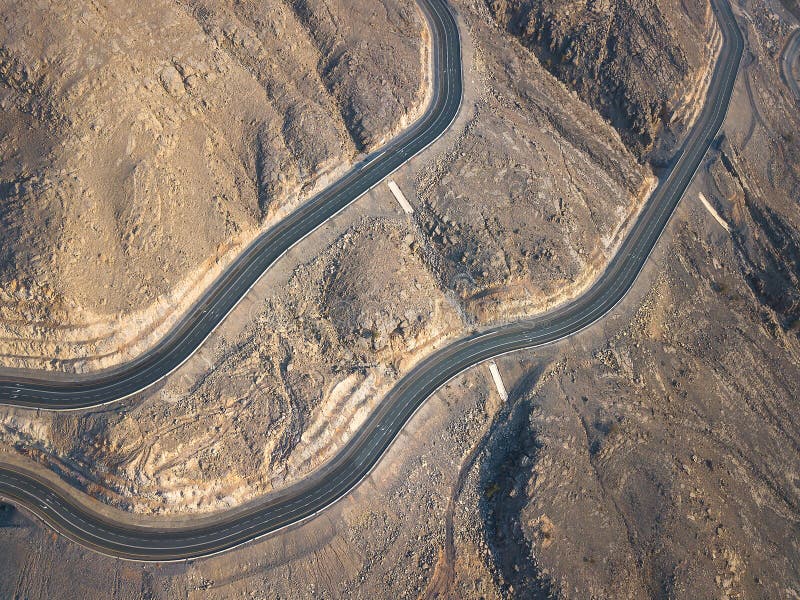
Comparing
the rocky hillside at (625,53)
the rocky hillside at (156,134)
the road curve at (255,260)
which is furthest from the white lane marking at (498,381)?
the rocky hillside at (625,53)

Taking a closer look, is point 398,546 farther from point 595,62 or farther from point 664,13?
point 664,13

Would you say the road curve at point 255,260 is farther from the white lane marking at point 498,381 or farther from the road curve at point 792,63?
the road curve at point 792,63

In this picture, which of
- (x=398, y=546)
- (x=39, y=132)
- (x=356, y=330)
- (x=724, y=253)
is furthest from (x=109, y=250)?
(x=724, y=253)

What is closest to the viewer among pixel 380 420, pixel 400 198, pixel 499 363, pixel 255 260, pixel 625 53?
pixel 380 420

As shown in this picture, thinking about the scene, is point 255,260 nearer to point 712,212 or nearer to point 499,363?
point 499,363

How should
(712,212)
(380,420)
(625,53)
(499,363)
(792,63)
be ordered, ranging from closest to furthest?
(380,420) → (499,363) → (712,212) → (625,53) → (792,63)

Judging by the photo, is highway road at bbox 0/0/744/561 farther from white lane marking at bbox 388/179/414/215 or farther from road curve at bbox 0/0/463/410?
white lane marking at bbox 388/179/414/215

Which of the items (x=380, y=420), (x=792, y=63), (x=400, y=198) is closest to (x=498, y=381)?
(x=380, y=420)
